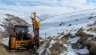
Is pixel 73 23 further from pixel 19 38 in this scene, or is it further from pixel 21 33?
pixel 19 38

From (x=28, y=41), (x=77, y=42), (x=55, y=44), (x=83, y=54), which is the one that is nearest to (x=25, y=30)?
(x=28, y=41)

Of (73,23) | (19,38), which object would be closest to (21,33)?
(19,38)

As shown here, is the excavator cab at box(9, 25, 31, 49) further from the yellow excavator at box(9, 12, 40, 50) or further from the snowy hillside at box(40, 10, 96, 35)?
the snowy hillside at box(40, 10, 96, 35)

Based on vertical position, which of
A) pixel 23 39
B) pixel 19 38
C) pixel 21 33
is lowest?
pixel 23 39

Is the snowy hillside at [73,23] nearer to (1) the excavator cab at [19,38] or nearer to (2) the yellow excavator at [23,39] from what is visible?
(2) the yellow excavator at [23,39]

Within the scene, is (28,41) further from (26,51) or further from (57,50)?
(57,50)

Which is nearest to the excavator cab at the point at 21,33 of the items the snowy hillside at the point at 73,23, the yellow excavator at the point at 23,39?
the yellow excavator at the point at 23,39

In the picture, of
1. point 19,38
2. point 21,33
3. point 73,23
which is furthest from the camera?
point 73,23

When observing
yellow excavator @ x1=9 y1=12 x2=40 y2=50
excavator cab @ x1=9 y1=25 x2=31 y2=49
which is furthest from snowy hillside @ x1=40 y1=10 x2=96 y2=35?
excavator cab @ x1=9 y1=25 x2=31 y2=49

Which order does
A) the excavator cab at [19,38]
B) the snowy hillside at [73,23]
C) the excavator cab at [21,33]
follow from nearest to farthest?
the excavator cab at [19,38], the excavator cab at [21,33], the snowy hillside at [73,23]

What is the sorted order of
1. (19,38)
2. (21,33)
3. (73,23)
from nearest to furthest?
(19,38), (21,33), (73,23)

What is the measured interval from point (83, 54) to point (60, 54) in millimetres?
1675

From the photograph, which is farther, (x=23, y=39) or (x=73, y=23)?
(x=73, y=23)

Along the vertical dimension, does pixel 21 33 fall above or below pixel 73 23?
above
